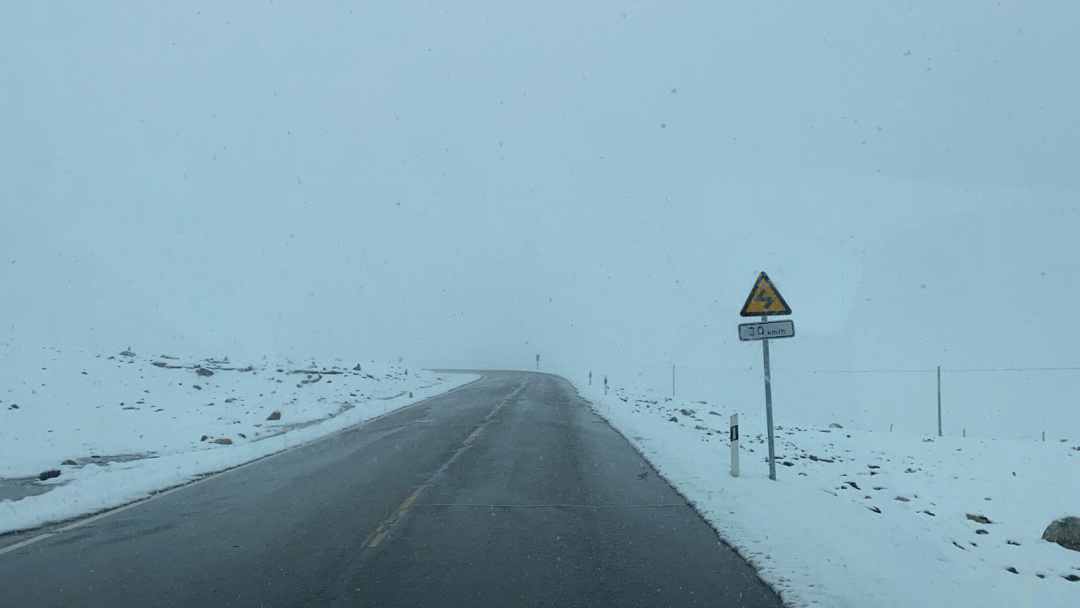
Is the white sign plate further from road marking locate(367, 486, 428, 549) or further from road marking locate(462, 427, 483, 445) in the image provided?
road marking locate(462, 427, 483, 445)

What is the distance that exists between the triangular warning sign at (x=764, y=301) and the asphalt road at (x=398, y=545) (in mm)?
2975

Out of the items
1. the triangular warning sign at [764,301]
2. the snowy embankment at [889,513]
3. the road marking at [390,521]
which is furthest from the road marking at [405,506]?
the triangular warning sign at [764,301]

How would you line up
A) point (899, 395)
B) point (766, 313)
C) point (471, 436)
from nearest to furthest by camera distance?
point (766, 313) < point (471, 436) < point (899, 395)

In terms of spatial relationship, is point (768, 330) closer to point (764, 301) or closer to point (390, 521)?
point (764, 301)

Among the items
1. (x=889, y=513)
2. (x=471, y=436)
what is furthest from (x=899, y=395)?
(x=889, y=513)

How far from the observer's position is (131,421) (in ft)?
51.6

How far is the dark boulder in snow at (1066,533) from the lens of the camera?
764cm

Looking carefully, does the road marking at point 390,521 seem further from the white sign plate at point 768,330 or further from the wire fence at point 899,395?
the wire fence at point 899,395

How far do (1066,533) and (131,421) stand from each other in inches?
720

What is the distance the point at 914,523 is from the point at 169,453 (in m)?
13.4

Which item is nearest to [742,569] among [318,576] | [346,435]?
[318,576]

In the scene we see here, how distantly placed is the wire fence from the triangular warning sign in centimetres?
4266

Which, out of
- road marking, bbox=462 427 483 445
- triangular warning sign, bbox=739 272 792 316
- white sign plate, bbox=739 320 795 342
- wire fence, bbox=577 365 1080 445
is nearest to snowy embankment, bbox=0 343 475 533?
road marking, bbox=462 427 483 445

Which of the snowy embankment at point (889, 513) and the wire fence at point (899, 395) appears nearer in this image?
the snowy embankment at point (889, 513)
